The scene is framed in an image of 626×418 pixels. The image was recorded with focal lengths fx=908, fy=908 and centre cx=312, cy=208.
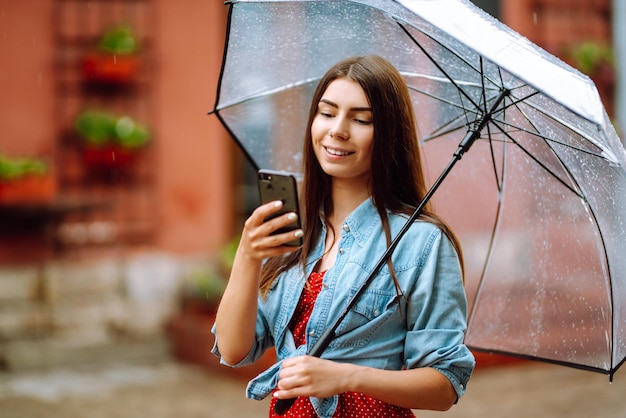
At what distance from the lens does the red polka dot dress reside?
2.10m

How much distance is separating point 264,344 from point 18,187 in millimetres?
5102

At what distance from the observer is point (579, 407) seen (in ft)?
19.1

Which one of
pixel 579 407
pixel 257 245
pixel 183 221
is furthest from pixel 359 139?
pixel 183 221

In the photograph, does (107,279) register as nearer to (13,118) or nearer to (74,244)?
(74,244)

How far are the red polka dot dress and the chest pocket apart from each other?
13cm

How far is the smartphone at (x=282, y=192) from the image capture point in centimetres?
189

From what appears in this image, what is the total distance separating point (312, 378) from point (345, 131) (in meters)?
0.57

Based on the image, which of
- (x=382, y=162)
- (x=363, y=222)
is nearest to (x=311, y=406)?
(x=363, y=222)

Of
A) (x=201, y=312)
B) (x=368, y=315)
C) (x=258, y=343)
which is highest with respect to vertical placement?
(x=368, y=315)

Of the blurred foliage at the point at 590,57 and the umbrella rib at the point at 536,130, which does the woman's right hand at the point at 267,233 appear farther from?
the blurred foliage at the point at 590,57

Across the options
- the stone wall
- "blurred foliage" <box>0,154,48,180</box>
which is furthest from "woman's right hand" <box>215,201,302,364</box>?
"blurred foliage" <box>0,154,48,180</box>

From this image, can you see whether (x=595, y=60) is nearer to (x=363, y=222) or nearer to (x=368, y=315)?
(x=363, y=222)

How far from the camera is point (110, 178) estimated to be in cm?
758

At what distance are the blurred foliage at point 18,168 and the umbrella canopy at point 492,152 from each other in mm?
4490
